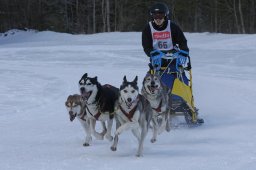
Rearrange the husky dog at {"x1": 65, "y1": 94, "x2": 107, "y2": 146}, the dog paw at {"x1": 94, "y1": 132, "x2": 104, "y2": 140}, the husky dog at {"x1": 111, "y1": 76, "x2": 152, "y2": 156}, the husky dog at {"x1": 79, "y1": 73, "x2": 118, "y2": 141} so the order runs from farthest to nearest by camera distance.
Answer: the husky dog at {"x1": 65, "y1": 94, "x2": 107, "y2": 146}, the dog paw at {"x1": 94, "y1": 132, "x2": 104, "y2": 140}, the husky dog at {"x1": 79, "y1": 73, "x2": 118, "y2": 141}, the husky dog at {"x1": 111, "y1": 76, "x2": 152, "y2": 156}

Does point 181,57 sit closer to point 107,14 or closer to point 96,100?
point 96,100

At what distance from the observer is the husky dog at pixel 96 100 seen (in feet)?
19.6

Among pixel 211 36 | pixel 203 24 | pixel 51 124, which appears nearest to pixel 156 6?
pixel 51 124

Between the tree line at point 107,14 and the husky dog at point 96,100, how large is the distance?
1253 inches

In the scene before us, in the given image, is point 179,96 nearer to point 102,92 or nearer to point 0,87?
point 102,92

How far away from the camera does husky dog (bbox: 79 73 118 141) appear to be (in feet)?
19.6

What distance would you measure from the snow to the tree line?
1854cm

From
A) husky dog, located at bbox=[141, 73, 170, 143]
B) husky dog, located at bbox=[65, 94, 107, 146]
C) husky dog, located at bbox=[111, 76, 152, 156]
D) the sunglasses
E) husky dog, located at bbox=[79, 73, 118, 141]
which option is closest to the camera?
husky dog, located at bbox=[111, 76, 152, 156]

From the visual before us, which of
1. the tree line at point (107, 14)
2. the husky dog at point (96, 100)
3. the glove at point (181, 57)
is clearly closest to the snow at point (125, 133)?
the husky dog at point (96, 100)

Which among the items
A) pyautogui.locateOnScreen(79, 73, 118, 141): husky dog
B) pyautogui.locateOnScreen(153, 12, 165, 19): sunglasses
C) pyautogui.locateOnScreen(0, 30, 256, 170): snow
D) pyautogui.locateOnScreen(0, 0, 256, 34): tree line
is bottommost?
pyautogui.locateOnScreen(0, 30, 256, 170): snow

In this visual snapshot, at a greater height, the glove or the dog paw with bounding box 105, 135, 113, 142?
the glove

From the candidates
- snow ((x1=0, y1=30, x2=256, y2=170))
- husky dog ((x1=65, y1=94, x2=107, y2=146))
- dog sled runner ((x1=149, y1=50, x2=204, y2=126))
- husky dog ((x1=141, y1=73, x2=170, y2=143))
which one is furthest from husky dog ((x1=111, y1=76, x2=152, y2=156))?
dog sled runner ((x1=149, y1=50, x2=204, y2=126))

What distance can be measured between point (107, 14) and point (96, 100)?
32.1 m

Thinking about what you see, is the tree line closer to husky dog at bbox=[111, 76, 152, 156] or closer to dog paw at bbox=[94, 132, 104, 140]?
dog paw at bbox=[94, 132, 104, 140]
